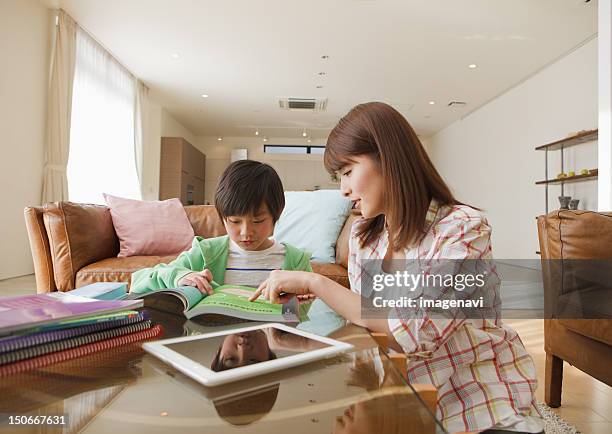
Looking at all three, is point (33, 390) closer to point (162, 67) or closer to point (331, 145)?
point (331, 145)

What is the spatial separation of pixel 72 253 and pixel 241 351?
1.79 meters

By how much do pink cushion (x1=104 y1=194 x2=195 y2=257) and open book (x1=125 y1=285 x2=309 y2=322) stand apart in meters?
1.61

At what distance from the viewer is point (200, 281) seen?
893 millimetres

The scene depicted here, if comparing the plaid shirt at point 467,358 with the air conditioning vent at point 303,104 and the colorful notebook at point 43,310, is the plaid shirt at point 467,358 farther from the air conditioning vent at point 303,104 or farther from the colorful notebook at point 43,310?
the air conditioning vent at point 303,104

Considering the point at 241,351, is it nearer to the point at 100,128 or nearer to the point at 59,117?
the point at 59,117

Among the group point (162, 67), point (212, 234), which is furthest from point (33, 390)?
point (162, 67)

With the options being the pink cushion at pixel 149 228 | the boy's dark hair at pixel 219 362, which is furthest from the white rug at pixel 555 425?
the pink cushion at pixel 149 228

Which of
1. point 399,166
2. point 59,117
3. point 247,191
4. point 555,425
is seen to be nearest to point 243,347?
point 399,166

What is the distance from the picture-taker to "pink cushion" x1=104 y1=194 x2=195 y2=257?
2.39 meters

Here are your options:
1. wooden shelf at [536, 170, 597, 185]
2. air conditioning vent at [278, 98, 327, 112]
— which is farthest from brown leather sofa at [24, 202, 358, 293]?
air conditioning vent at [278, 98, 327, 112]

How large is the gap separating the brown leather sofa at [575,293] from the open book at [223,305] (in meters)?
1.02

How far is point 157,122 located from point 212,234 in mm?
5321

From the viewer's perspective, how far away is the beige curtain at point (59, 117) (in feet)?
13.5

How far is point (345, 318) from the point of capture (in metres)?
0.77
